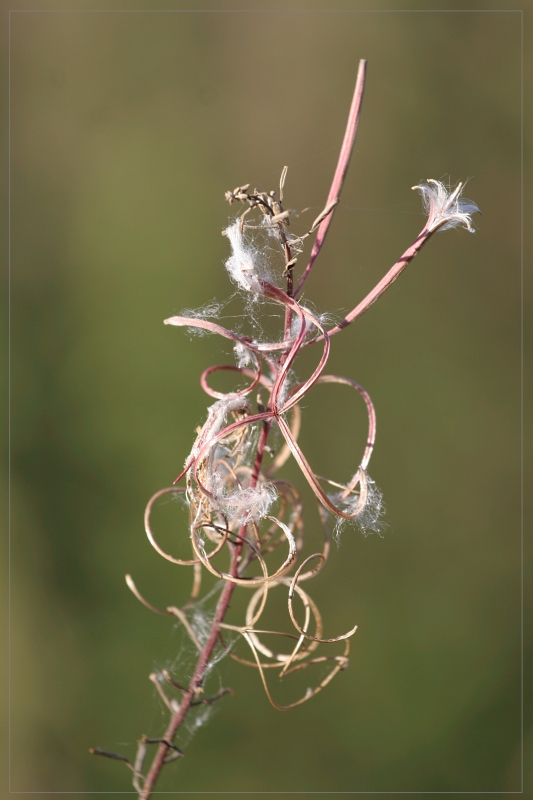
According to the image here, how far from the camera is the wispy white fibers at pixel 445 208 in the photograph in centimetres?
27

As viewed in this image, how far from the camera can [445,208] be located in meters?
0.27

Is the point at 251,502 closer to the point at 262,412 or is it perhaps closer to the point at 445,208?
the point at 262,412

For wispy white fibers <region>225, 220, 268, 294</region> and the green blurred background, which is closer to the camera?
wispy white fibers <region>225, 220, 268, 294</region>

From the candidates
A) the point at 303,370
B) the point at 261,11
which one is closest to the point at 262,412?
the point at 303,370

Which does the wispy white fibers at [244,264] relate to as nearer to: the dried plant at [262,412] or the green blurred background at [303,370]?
the dried plant at [262,412]

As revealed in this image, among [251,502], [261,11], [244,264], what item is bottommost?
[251,502]

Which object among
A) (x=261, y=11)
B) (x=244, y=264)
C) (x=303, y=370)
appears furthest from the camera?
(x=261, y=11)

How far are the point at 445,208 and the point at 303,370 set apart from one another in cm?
84

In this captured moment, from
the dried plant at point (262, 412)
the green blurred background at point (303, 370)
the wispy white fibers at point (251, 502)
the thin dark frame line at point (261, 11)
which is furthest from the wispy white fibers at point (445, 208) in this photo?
the thin dark frame line at point (261, 11)

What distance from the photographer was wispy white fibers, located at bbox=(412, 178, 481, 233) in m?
0.27

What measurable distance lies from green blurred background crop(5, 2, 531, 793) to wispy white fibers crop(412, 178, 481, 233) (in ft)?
2.60

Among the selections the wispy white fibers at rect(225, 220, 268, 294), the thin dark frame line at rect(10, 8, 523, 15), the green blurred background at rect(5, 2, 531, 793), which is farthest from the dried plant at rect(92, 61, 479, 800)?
the thin dark frame line at rect(10, 8, 523, 15)

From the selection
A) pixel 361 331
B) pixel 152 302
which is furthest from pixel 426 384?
pixel 152 302

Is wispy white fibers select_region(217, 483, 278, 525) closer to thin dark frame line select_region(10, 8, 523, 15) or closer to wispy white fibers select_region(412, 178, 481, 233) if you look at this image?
wispy white fibers select_region(412, 178, 481, 233)
